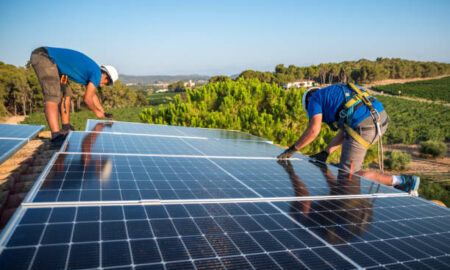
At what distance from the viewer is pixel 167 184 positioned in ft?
11.2

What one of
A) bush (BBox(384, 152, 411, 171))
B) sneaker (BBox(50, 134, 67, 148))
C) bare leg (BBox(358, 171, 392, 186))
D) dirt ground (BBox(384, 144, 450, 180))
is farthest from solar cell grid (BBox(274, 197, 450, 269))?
bush (BBox(384, 152, 411, 171))

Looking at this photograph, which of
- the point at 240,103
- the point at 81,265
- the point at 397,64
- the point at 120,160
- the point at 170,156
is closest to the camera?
the point at 81,265

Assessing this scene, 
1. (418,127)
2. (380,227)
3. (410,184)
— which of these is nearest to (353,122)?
(410,184)

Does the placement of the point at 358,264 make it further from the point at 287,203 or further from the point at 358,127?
the point at 358,127

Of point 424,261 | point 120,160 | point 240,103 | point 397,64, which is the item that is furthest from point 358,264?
point 397,64

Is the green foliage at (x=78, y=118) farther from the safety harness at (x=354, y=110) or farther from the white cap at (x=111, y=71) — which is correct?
the safety harness at (x=354, y=110)

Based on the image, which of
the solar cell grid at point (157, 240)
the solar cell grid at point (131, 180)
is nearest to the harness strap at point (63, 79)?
the solar cell grid at point (131, 180)

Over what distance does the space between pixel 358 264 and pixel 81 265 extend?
1823 mm

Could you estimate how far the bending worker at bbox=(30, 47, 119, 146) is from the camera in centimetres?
640

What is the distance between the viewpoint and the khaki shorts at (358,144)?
17.6 feet

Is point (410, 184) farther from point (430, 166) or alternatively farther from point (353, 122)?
point (430, 166)

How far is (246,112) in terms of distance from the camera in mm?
13867

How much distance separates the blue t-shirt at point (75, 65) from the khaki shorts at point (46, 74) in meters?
0.14

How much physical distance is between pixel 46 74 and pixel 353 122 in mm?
6681
